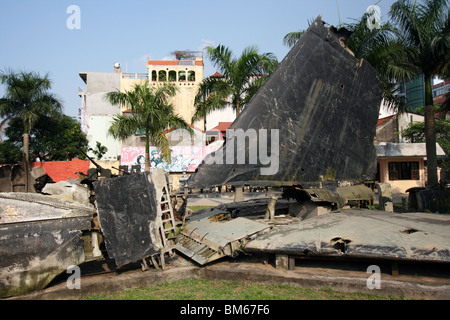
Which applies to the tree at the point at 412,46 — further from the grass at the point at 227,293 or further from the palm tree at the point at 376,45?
the grass at the point at 227,293

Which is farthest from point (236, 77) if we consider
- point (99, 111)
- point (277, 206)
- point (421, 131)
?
point (99, 111)

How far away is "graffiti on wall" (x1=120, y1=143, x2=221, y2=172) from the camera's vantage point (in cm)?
2881

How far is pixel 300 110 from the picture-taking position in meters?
7.61

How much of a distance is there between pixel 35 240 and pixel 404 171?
81.4ft

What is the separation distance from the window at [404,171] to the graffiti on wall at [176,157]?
13.8 m

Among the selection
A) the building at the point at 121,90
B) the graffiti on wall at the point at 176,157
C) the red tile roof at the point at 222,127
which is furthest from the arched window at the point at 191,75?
the graffiti on wall at the point at 176,157

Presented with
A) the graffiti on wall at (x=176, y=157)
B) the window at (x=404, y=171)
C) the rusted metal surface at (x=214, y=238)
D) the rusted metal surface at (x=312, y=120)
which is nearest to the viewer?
the rusted metal surface at (x=214, y=238)

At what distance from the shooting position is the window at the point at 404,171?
2394 cm

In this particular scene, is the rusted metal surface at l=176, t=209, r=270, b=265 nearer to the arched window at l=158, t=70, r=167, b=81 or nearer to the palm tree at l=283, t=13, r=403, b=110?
the palm tree at l=283, t=13, r=403, b=110

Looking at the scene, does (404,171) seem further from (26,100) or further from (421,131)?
(26,100)

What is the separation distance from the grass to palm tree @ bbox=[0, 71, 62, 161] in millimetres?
22920

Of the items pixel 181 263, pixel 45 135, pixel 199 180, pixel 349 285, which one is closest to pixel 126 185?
pixel 199 180

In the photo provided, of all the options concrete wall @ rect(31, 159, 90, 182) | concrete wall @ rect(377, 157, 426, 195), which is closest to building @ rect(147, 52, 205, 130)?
concrete wall @ rect(31, 159, 90, 182)
